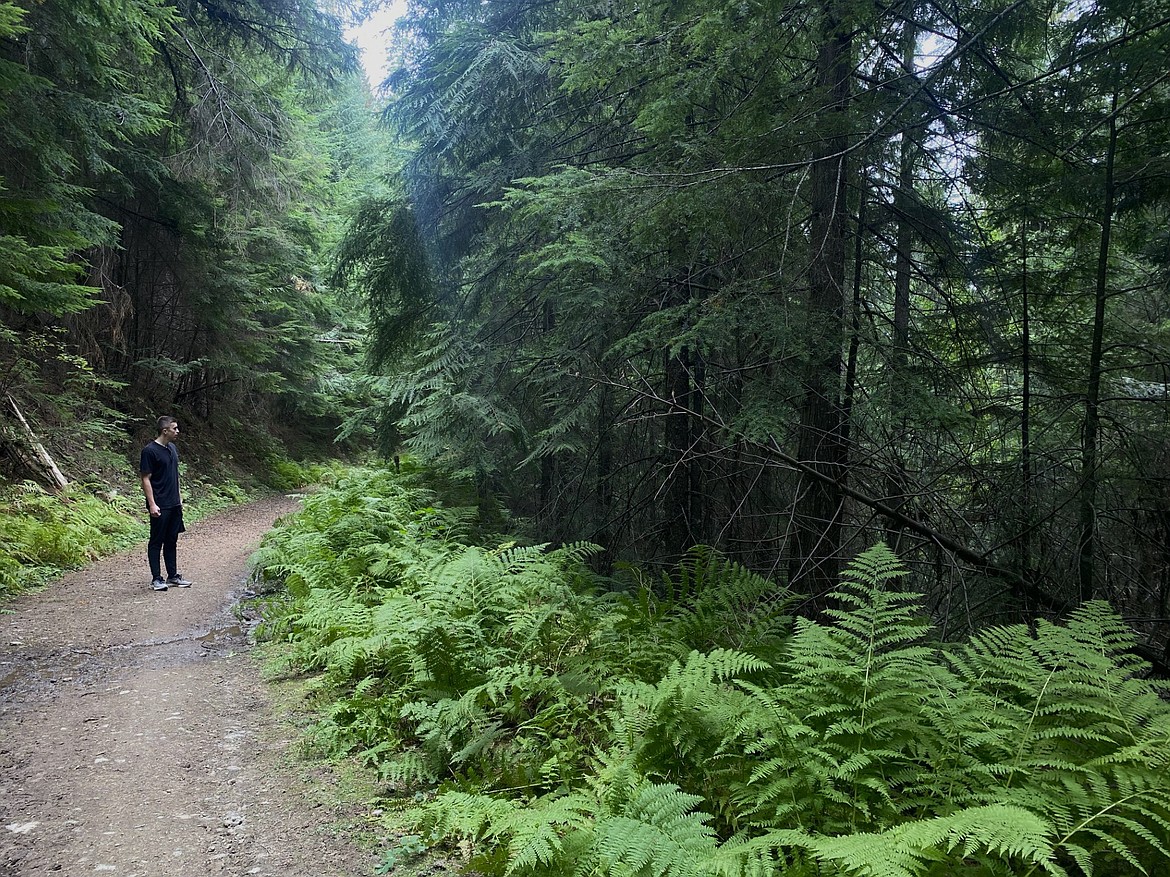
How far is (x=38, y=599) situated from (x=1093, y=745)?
9.06 meters

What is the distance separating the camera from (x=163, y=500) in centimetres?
786

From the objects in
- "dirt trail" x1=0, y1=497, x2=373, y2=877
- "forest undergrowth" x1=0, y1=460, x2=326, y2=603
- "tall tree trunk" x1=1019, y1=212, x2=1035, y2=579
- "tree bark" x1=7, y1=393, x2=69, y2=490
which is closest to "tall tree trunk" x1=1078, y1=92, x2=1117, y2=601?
"tall tree trunk" x1=1019, y1=212, x2=1035, y2=579

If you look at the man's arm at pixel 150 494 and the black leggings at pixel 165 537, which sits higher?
the man's arm at pixel 150 494

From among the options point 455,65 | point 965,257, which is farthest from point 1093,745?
point 455,65

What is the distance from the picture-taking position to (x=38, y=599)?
23.6ft

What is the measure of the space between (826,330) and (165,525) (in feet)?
24.8

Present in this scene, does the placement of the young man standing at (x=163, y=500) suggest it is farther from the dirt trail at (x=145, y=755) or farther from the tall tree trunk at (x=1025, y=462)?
the tall tree trunk at (x=1025, y=462)

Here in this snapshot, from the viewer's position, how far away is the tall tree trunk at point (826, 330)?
5.29 metres

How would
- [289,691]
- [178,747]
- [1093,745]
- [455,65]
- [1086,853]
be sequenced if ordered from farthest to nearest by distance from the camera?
[455,65] < [289,691] < [178,747] < [1093,745] < [1086,853]

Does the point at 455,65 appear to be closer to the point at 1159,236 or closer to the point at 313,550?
the point at 313,550

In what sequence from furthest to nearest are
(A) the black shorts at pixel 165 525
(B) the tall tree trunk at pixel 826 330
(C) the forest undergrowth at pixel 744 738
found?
(A) the black shorts at pixel 165 525, (B) the tall tree trunk at pixel 826 330, (C) the forest undergrowth at pixel 744 738

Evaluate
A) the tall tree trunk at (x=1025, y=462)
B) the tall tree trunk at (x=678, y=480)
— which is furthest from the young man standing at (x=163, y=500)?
the tall tree trunk at (x=1025, y=462)

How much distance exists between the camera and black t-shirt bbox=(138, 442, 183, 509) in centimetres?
783

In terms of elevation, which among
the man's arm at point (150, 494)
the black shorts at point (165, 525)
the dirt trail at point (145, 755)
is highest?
the man's arm at point (150, 494)
